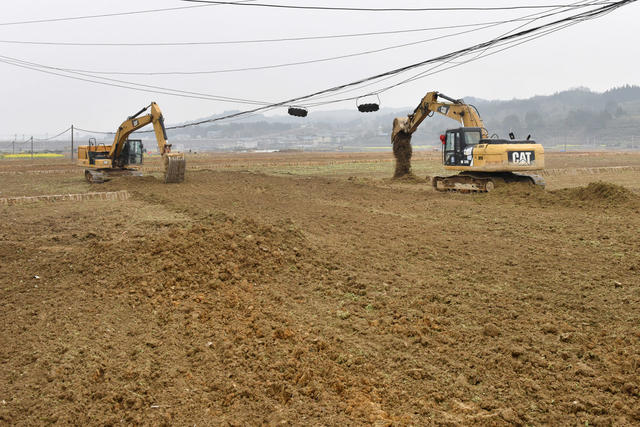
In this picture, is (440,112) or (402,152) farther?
(402,152)

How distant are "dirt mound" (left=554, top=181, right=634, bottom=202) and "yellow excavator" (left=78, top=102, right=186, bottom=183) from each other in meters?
16.6

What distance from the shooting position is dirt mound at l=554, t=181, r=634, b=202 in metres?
17.3

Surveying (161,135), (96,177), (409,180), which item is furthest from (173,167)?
(409,180)

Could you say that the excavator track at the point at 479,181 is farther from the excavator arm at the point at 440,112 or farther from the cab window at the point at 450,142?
the excavator arm at the point at 440,112

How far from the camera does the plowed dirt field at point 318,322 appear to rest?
516 centimetres

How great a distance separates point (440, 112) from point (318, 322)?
1830cm

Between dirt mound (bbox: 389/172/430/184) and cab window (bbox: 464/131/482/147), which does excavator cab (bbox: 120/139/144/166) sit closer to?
dirt mound (bbox: 389/172/430/184)

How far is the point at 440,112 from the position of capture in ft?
77.6

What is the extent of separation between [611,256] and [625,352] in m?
4.96

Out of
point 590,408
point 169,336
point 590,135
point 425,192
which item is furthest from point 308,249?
point 590,135

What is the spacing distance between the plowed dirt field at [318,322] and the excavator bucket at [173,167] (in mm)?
10378

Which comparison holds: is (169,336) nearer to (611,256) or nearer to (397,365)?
(397,365)

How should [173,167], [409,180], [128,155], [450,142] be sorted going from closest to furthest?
1. [450,142]
2. [173,167]
3. [409,180]
4. [128,155]

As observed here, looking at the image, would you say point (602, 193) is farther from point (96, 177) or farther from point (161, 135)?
point (96, 177)
